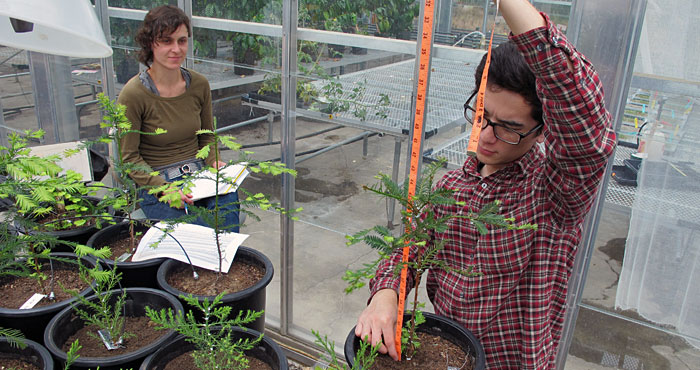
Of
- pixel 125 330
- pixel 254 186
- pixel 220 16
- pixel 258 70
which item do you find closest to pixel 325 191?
pixel 254 186

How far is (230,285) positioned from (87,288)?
44cm

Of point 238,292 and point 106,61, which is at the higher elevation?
point 106,61

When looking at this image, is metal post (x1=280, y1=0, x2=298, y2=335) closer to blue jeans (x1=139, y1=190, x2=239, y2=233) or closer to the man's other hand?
blue jeans (x1=139, y1=190, x2=239, y2=233)

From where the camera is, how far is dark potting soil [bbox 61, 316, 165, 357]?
4.88ft

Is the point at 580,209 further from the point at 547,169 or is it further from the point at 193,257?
the point at 193,257

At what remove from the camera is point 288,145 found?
2.57m

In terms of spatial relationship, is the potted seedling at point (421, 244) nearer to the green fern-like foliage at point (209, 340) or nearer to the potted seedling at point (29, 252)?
the green fern-like foliage at point (209, 340)

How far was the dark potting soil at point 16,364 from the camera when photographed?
1405 millimetres

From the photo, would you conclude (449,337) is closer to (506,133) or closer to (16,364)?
(506,133)

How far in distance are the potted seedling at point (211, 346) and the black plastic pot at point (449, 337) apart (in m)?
0.30

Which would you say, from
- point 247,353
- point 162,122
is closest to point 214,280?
point 247,353

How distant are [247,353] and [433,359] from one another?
1.83ft

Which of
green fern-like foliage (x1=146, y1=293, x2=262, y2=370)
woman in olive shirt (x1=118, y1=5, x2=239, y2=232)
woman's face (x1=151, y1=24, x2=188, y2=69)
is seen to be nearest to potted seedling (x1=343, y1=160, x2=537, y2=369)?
green fern-like foliage (x1=146, y1=293, x2=262, y2=370)

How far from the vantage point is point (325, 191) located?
8.55 ft
